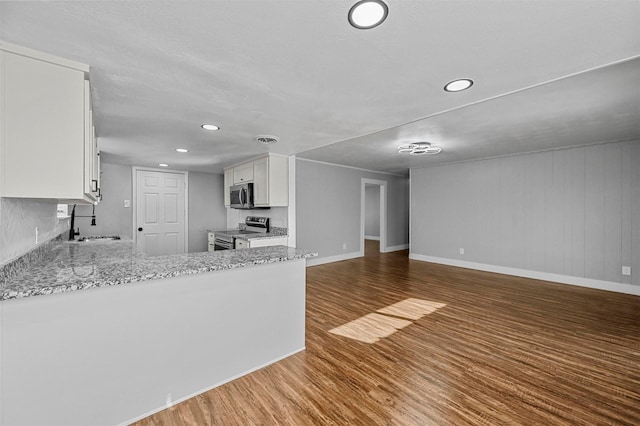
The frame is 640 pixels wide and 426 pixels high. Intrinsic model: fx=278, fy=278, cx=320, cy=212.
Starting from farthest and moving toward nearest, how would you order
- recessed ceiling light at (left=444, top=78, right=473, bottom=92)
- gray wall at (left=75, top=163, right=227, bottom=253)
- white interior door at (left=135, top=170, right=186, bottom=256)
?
white interior door at (left=135, top=170, right=186, bottom=256), gray wall at (left=75, top=163, right=227, bottom=253), recessed ceiling light at (left=444, top=78, right=473, bottom=92)

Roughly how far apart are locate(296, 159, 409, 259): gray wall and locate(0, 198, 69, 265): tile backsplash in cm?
389

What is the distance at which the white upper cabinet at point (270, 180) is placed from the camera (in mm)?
Result: 4672

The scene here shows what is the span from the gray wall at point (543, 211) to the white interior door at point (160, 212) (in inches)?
222

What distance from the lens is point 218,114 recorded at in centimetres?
270

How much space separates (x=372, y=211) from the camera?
10766 millimetres

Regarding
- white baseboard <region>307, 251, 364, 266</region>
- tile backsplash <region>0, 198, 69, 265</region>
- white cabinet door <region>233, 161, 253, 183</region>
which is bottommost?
white baseboard <region>307, 251, 364, 266</region>

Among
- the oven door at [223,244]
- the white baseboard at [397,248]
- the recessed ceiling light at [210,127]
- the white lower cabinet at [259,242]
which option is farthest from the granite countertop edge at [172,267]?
the white baseboard at [397,248]

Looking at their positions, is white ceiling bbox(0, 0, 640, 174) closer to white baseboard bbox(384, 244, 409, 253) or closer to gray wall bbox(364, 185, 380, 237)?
white baseboard bbox(384, 244, 409, 253)

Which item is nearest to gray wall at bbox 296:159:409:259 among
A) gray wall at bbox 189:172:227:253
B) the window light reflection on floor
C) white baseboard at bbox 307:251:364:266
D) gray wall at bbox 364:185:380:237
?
white baseboard at bbox 307:251:364:266

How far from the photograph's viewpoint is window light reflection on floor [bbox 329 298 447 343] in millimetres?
2781

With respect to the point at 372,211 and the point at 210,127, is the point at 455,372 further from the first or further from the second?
the point at 372,211

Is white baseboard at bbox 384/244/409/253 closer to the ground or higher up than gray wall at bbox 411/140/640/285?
closer to the ground

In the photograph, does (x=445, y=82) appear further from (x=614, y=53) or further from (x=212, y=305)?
(x=212, y=305)

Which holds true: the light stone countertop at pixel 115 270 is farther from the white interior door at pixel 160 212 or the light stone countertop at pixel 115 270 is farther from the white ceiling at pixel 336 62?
the white interior door at pixel 160 212
